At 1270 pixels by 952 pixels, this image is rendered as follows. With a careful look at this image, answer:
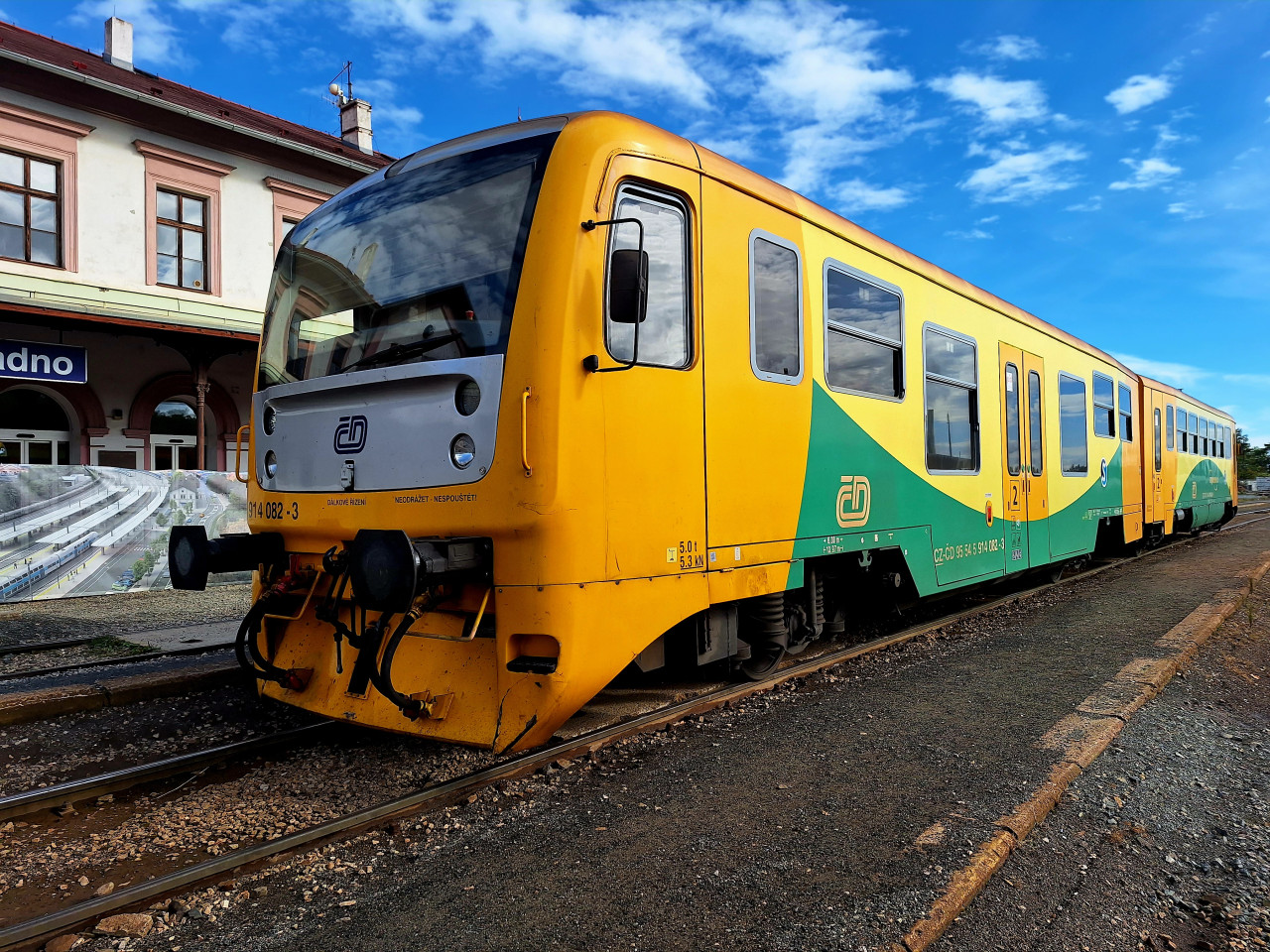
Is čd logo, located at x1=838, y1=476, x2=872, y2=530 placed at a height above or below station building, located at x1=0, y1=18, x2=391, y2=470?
below

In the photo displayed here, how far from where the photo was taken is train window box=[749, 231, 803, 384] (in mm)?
4875

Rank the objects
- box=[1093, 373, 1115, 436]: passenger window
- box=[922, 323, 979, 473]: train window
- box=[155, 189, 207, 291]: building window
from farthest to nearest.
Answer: box=[155, 189, 207, 291]: building window, box=[1093, 373, 1115, 436]: passenger window, box=[922, 323, 979, 473]: train window

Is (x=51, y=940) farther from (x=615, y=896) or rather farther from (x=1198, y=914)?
(x=1198, y=914)

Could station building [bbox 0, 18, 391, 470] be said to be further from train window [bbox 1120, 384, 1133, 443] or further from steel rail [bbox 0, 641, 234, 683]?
train window [bbox 1120, 384, 1133, 443]

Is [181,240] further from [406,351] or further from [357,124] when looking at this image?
[406,351]

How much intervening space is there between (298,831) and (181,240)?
50.9 ft

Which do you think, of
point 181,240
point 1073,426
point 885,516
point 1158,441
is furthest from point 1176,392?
point 181,240

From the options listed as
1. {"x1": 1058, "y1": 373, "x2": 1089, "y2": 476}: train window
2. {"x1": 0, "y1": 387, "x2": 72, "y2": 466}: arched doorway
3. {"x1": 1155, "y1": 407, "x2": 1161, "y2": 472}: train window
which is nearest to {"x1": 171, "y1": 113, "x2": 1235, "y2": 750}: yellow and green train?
{"x1": 1058, "y1": 373, "x2": 1089, "y2": 476}: train window

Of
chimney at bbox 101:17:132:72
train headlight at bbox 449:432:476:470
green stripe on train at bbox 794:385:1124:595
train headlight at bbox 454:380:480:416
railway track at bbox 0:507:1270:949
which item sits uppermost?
chimney at bbox 101:17:132:72

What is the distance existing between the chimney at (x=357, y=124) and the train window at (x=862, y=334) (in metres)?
19.3

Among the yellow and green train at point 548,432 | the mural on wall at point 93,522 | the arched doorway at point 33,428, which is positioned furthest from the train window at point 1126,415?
the arched doorway at point 33,428

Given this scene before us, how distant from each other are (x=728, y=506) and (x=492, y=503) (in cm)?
139

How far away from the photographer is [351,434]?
14.2 feet

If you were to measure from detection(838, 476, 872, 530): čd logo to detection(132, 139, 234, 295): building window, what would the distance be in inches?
567
